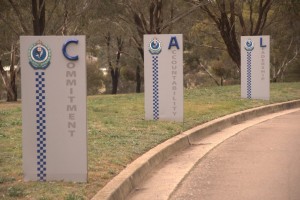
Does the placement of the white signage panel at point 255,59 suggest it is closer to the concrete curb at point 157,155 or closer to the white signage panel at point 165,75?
the concrete curb at point 157,155

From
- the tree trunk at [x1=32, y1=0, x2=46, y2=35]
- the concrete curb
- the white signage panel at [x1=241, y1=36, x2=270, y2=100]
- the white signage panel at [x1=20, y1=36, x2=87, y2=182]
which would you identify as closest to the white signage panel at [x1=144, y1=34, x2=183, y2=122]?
the concrete curb

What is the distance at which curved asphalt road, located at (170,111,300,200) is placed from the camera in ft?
25.5

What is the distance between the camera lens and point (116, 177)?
25.6 ft

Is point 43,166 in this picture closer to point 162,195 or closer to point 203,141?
point 162,195

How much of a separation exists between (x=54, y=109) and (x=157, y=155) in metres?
2.79

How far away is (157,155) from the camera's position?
9.70 m

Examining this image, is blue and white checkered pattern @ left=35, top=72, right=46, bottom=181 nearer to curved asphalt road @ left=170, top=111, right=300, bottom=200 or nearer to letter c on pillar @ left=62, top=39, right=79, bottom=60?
letter c on pillar @ left=62, top=39, right=79, bottom=60

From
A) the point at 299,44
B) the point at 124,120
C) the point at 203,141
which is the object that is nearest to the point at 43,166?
the point at 203,141

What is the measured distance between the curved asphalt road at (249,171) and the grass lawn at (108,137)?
1030mm

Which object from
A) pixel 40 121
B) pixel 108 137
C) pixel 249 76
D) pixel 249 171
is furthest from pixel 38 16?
pixel 40 121

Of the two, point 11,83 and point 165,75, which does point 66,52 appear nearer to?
point 165,75

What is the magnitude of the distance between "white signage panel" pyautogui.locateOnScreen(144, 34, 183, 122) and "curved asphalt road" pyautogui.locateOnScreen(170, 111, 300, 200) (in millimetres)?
1570

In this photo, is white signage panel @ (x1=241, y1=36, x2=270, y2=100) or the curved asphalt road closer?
the curved asphalt road

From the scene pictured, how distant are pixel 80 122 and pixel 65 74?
2.01ft
